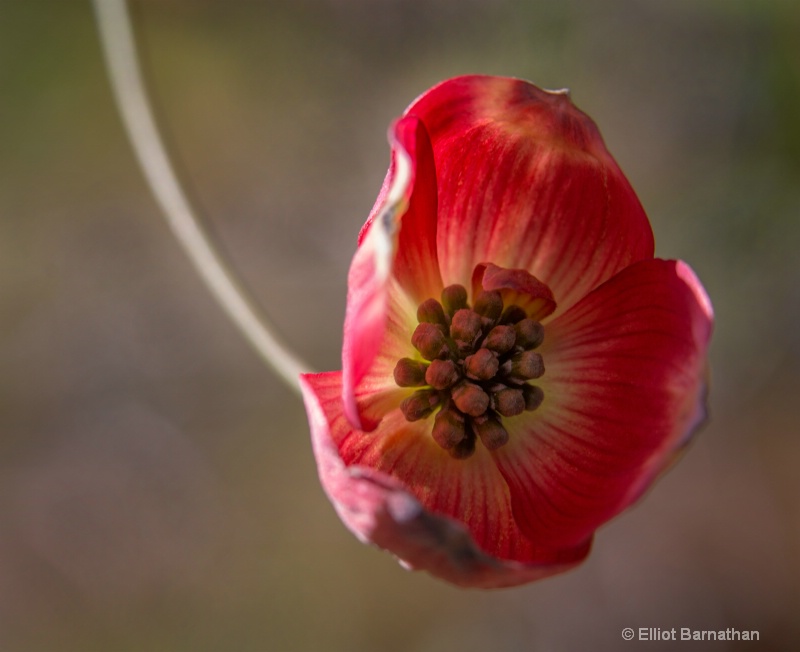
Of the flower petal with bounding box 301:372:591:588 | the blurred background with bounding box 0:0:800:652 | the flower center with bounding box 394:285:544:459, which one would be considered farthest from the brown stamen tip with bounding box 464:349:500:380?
the blurred background with bounding box 0:0:800:652

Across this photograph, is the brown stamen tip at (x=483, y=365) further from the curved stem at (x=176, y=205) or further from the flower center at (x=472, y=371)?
the curved stem at (x=176, y=205)

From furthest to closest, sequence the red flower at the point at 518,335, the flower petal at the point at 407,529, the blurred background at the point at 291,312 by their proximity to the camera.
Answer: the blurred background at the point at 291,312
the red flower at the point at 518,335
the flower petal at the point at 407,529

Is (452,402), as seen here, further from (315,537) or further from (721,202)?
(721,202)

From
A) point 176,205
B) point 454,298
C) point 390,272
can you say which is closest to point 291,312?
point 176,205

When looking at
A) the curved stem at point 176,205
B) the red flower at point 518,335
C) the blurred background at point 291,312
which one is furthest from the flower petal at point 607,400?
the blurred background at point 291,312

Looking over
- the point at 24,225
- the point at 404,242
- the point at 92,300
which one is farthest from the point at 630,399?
the point at 24,225

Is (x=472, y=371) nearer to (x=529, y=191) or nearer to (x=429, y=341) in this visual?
(x=429, y=341)

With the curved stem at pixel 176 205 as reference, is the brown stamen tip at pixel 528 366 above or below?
below
